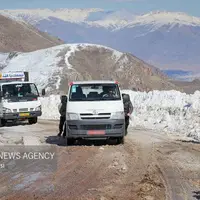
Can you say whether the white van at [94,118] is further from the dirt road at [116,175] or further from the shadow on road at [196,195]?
the shadow on road at [196,195]

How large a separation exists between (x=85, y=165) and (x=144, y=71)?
140505mm

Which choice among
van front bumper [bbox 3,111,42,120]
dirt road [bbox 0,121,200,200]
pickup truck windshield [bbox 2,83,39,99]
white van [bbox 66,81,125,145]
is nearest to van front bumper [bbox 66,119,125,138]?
white van [bbox 66,81,125,145]

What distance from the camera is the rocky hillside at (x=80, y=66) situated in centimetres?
11800

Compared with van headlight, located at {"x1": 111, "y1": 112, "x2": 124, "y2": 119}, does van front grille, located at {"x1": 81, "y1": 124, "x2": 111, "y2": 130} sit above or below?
below

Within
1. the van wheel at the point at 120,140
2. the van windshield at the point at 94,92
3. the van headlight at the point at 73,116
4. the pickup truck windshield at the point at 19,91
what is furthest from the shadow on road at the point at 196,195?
the pickup truck windshield at the point at 19,91

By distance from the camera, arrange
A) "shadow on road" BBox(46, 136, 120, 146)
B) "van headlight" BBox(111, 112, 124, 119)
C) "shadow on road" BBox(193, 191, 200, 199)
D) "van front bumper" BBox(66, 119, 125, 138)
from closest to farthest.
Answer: "shadow on road" BBox(193, 191, 200, 199) < "van front bumper" BBox(66, 119, 125, 138) < "van headlight" BBox(111, 112, 124, 119) < "shadow on road" BBox(46, 136, 120, 146)

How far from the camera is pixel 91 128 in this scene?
14969 mm

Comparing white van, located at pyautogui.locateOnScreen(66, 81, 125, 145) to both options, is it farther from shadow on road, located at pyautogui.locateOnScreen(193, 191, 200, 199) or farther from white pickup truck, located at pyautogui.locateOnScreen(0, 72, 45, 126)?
white pickup truck, located at pyautogui.locateOnScreen(0, 72, 45, 126)

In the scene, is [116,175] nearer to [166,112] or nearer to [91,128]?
[91,128]

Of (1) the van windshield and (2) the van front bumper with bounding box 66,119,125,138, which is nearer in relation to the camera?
(2) the van front bumper with bounding box 66,119,125,138

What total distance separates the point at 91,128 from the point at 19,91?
32.6ft

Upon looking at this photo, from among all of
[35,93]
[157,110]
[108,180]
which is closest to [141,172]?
[108,180]

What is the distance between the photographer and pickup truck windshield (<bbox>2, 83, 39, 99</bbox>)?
78.1ft

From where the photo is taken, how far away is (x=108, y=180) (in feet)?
33.4
